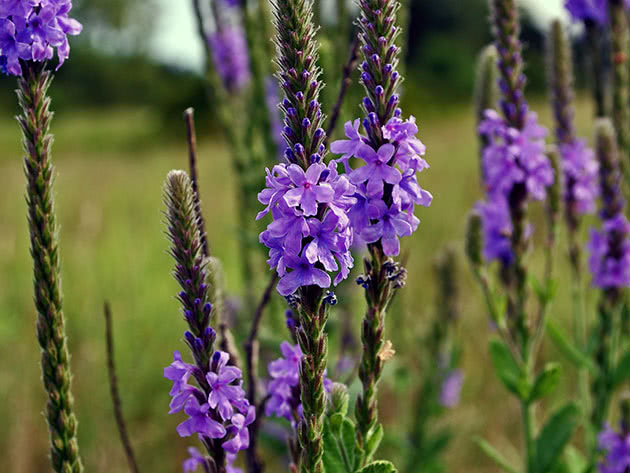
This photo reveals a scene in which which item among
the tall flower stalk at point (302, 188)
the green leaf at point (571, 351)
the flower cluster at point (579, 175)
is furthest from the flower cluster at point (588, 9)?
the tall flower stalk at point (302, 188)

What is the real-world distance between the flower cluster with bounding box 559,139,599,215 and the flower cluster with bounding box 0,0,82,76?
2523 mm

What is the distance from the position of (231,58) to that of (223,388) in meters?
4.81

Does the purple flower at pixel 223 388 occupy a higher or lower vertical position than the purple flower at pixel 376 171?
lower

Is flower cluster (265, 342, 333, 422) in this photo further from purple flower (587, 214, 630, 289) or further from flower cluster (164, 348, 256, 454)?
purple flower (587, 214, 630, 289)

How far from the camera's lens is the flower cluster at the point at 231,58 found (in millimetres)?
5620

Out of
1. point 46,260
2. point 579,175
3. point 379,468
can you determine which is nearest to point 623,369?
point 579,175

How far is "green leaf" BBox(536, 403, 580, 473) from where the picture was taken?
2785 mm

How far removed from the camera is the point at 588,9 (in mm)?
3303

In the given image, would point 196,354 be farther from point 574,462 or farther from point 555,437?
point 574,462

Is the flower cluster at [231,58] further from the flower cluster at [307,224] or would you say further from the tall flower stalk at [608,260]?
the flower cluster at [307,224]

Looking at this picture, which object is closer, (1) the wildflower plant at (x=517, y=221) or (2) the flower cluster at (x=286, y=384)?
(2) the flower cluster at (x=286, y=384)

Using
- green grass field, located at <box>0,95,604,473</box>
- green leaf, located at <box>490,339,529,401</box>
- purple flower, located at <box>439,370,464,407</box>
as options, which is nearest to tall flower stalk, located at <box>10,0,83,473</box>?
green grass field, located at <box>0,95,604,473</box>

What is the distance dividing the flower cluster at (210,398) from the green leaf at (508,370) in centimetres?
177

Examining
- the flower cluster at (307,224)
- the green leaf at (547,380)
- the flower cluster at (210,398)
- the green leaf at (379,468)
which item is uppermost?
the flower cluster at (307,224)
